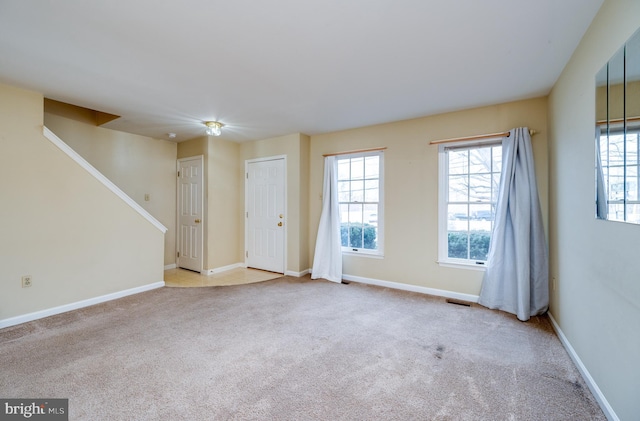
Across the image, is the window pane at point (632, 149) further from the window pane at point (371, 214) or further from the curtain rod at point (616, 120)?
the window pane at point (371, 214)

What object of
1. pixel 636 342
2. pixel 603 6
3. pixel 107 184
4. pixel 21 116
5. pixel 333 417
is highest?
pixel 603 6

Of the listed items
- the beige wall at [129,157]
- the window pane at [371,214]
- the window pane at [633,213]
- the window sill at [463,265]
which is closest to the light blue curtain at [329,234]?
the window pane at [371,214]

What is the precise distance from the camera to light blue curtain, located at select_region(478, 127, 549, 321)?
2881 millimetres

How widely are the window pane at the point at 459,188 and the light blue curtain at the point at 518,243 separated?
404 mm

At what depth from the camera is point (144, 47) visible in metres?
2.09

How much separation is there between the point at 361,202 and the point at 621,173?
2941 mm

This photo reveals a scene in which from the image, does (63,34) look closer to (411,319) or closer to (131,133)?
(131,133)

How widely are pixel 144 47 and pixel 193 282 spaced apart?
128 inches

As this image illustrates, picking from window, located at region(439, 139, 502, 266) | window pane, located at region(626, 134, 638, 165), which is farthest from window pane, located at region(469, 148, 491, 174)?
window pane, located at region(626, 134, 638, 165)

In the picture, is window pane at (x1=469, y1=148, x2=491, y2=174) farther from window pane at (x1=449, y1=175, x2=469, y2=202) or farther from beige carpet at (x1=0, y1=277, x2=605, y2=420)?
beige carpet at (x1=0, y1=277, x2=605, y2=420)

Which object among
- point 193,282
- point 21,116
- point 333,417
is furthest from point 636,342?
point 21,116

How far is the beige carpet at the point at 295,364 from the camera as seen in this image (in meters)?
1.61

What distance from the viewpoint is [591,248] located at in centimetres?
183

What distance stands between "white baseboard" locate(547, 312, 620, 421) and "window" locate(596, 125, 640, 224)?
106 cm
